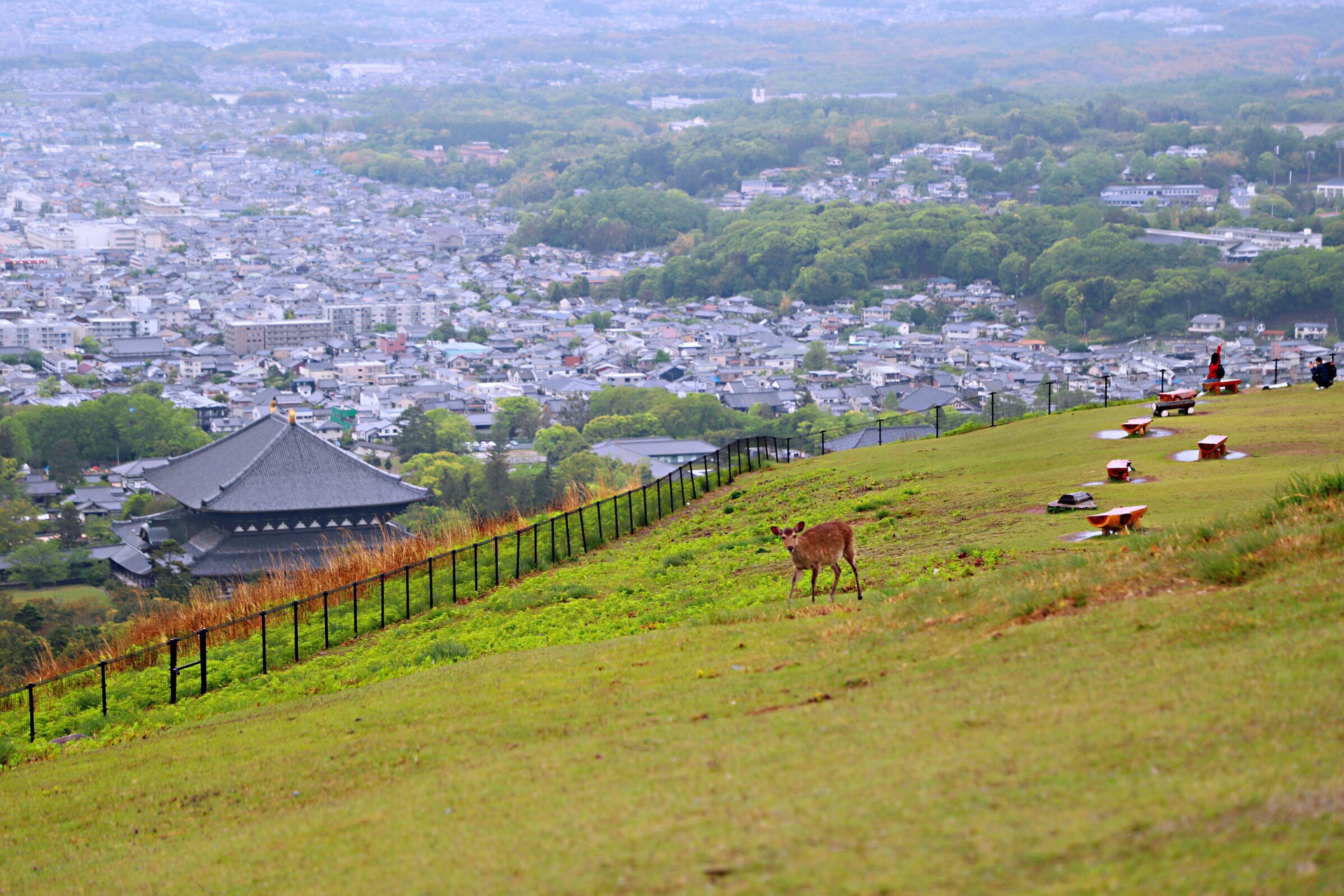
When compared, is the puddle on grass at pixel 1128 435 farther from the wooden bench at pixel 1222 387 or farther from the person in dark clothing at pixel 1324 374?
the wooden bench at pixel 1222 387

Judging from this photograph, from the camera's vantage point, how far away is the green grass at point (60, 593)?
125 feet

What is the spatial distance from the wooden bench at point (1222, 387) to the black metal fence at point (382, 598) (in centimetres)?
782

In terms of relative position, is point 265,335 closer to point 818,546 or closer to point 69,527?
point 69,527

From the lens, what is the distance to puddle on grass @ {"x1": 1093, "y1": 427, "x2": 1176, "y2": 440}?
1556 centimetres

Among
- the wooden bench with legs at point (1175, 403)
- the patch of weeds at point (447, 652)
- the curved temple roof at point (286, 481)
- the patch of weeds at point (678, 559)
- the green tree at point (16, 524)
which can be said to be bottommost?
the green tree at point (16, 524)

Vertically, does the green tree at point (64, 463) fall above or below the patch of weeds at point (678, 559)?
below

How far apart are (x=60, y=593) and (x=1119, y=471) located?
36.3 m

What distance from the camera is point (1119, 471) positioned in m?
13.0

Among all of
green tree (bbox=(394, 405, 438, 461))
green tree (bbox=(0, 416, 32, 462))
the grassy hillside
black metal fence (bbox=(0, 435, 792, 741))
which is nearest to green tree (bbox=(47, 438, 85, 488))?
green tree (bbox=(0, 416, 32, 462))

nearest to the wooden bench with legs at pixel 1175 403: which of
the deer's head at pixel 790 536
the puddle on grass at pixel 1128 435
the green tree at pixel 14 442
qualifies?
the puddle on grass at pixel 1128 435

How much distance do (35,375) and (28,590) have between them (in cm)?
4225

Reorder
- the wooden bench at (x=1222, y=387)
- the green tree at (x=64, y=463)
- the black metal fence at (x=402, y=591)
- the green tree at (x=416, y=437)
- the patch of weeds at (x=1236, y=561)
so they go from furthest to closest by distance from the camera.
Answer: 1. the green tree at (x=416, y=437)
2. the green tree at (x=64, y=463)
3. the wooden bench at (x=1222, y=387)
4. the black metal fence at (x=402, y=591)
5. the patch of weeds at (x=1236, y=561)

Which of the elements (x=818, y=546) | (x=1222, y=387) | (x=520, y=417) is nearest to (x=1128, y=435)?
(x=1222, y=387)

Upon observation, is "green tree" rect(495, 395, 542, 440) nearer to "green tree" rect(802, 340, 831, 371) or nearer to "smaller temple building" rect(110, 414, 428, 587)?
"green tree" rect(802, 340, 831, 371)
